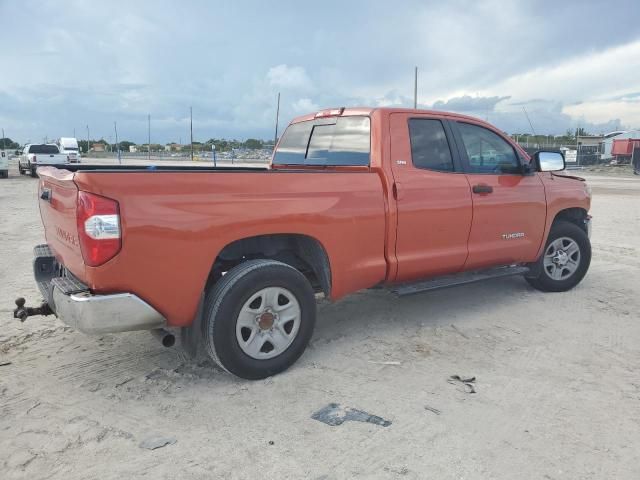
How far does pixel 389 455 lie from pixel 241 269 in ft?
4.82

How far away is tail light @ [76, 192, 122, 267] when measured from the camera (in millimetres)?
2930

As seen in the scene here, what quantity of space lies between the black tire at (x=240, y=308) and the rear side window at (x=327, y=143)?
1.27 meters

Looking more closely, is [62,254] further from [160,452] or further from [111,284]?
[160,452]

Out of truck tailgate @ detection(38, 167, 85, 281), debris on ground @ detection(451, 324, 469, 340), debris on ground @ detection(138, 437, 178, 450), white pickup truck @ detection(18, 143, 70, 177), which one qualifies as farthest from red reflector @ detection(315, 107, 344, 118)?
white pickup truck @ detection(18, 143, 70, 177)

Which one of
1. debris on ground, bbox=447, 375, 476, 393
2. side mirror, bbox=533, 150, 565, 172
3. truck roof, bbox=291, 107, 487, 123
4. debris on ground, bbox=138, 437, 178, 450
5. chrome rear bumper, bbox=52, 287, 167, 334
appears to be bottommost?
debris on ground, bbox=138, 437, 178, 450

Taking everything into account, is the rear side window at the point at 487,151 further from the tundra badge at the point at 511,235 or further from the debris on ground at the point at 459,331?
the debris on ground at the point at 459,331

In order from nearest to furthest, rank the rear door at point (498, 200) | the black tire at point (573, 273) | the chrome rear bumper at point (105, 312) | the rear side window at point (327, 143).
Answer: the chrome rear bumper at point (105, 312), the rear side window at point (327, 143), the rear door at point (498, 200), the black tire at point (573, 273)

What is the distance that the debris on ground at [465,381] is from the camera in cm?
352

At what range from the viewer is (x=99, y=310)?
299 centimetres

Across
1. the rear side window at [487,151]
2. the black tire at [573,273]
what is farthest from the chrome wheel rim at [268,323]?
the black tire at [573,273]

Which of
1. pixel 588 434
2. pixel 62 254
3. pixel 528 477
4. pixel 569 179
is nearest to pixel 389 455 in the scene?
pixel 528 477

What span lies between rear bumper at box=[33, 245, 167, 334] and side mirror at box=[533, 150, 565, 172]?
3.87 meters

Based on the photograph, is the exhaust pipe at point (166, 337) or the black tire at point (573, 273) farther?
the black tire at point (573, 273)

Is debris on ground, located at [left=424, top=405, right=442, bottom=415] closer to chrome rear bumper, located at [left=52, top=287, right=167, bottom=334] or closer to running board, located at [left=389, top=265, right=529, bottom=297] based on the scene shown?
running board, located at [left=389, top=265, right=529, bottom=297]
